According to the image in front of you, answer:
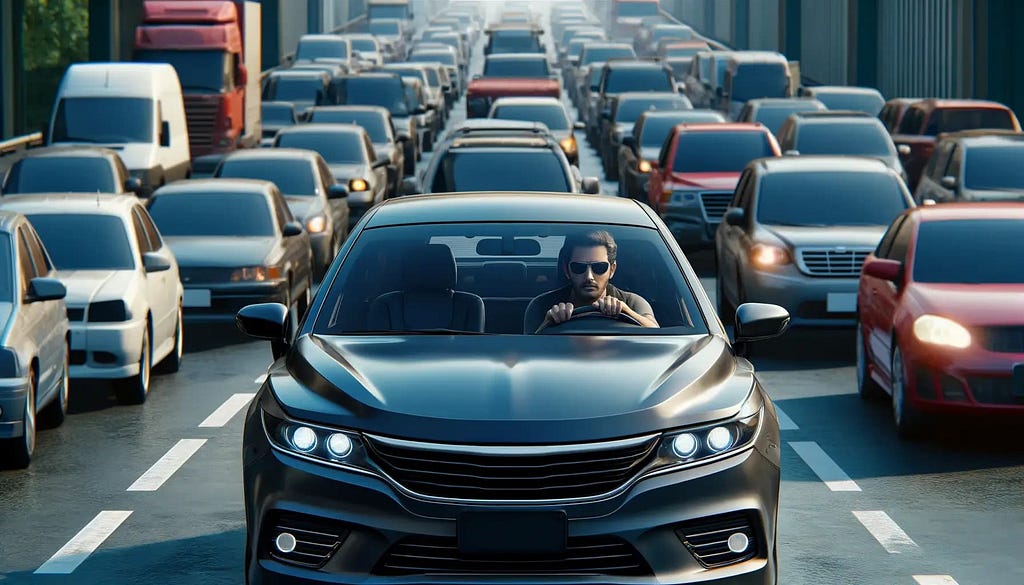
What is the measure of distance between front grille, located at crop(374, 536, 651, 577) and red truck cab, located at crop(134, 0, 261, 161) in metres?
30.4

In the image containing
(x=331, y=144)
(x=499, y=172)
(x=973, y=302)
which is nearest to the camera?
(x=973, y=302)

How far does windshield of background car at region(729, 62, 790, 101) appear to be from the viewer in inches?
1710

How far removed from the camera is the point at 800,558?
8758mm

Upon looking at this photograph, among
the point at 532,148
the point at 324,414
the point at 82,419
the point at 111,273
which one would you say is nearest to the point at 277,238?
the point at 532,148

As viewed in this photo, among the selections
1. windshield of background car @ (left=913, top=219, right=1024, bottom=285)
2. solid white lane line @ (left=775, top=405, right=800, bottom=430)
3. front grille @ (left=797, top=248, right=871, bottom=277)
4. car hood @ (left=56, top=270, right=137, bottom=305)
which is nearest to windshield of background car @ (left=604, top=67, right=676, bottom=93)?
front grille @ (left=797, top=248, right=871, bottom=277)

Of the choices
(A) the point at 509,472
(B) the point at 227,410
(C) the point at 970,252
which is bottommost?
(B) the point at 227,410

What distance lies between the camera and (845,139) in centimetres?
2716

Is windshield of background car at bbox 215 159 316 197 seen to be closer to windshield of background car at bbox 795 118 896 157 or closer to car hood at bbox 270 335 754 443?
windshield of background car at bbox 795 118 896 157

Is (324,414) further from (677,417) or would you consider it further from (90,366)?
(90,366)

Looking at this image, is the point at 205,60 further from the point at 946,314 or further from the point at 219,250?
the point at 946,314

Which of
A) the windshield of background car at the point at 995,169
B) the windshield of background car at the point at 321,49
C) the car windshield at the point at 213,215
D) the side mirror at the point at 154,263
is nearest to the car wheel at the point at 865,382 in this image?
the side mirror at the point at 154,263

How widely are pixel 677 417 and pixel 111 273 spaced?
8.89 metres

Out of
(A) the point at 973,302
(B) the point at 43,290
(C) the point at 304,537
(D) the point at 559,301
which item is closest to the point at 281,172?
(B) the point at 43,290

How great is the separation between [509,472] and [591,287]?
1740 mm
